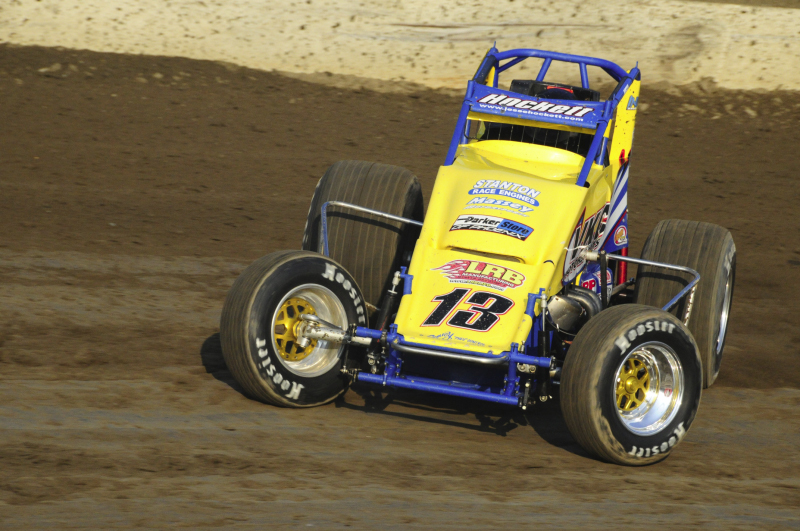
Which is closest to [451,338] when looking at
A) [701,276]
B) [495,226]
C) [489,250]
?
[489,250]

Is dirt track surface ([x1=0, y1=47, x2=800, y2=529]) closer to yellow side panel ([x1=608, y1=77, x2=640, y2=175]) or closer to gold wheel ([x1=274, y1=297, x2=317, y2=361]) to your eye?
gold wheel ([x1=274, y1=297, x2=317, y2=361])

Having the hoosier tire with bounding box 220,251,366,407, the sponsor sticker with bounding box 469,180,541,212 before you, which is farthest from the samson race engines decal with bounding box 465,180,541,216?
the hoosier tire with bounding box 220,251,366,407

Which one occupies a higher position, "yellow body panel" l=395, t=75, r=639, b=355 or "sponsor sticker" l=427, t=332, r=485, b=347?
"yellow body panel" l=395, t=75, r=639, b=355

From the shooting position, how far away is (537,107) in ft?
21.5

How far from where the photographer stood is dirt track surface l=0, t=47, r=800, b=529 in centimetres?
447

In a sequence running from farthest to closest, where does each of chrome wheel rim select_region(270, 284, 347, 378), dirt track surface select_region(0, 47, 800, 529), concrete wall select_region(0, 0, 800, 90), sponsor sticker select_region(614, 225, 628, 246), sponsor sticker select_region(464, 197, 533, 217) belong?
concrete wall select_region(0, 0, 800, 90) < sponsor sticker select_region(614, 225, 628, 246) < sponsor sticker select_region(464, 197, 533, 217) < chrome wheel rim select_region(270, 284, 347, 378) < dirt track surface select_region(0, 47, 800, 529)

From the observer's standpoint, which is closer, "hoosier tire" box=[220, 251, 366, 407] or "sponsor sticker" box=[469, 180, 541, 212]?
"hoosier tire" box=[220, 251, 366, 407]

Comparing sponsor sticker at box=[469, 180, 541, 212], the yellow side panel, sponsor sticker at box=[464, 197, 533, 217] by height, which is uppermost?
the yellow side panel

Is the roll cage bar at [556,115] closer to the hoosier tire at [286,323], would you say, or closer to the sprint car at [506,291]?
the sprint car at [506,291]

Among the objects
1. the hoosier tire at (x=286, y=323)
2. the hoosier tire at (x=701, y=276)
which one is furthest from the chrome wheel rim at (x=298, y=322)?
the hoosier tire at (x=701, y=276)

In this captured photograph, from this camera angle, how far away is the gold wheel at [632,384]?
5340 mm

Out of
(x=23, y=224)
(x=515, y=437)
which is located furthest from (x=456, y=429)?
(x=23, y=224)

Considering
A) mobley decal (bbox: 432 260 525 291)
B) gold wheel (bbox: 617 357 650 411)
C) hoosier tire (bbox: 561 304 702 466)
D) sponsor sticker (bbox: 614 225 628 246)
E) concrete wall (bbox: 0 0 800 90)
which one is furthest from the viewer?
concrete wall (bbox: 0 0 800 90)

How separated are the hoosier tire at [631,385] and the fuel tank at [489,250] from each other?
0.45 meters
